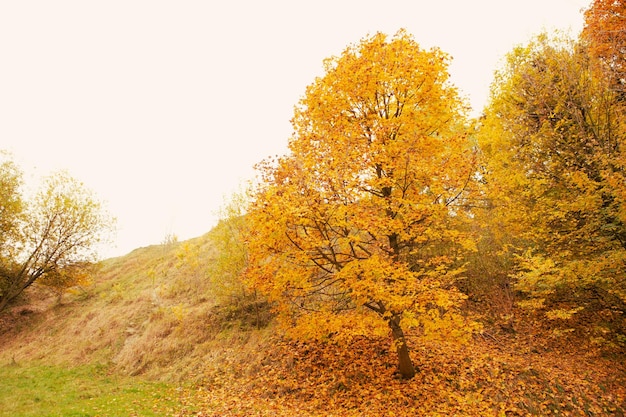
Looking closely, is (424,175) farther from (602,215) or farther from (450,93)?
(602,215)

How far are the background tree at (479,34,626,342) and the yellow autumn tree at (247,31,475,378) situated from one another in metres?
2.14

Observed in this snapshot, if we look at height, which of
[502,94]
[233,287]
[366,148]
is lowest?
[233,287]

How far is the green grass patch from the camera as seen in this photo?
32.8ft

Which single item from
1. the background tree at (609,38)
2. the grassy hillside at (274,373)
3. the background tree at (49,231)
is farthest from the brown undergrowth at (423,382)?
the background tree at (49,231)

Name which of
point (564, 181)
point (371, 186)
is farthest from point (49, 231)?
point (564, 181)

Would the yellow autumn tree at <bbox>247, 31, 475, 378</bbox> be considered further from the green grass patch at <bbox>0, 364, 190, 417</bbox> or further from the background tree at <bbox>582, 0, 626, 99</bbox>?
the green grass patch at <bbox>0, 364, 190, 417</bbox>

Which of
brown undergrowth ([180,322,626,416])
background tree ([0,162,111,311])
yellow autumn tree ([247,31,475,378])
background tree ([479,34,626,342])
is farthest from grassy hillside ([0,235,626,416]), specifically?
background tree ([0,162,111,311])

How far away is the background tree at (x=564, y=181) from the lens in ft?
34.2

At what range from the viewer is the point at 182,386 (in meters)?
12.0

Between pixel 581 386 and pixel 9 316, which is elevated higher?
pixel 9 316

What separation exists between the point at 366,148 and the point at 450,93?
3.04 metres

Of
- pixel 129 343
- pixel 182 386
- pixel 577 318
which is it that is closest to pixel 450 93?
pixel 577 318

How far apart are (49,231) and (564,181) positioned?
78.9 feet

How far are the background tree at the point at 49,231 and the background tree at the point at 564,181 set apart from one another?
67.5ft
